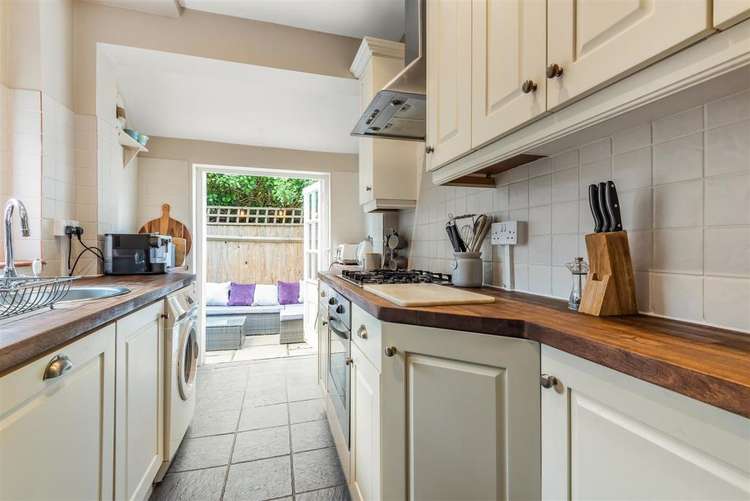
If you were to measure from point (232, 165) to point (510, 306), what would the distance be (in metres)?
2.94

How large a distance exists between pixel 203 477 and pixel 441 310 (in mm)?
1504

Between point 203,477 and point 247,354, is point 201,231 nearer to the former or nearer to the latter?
point 247,354

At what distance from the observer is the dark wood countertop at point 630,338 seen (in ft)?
1.49

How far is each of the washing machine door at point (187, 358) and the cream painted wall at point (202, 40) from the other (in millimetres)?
1373

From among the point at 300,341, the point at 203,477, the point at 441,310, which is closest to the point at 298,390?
the point at 203,477

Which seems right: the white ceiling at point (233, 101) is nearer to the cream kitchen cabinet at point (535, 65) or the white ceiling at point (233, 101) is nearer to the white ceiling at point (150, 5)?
the white ceiling at point (150, 5)

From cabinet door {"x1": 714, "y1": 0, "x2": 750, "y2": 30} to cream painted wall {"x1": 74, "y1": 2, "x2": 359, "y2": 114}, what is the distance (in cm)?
207

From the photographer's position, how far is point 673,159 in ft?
2.68

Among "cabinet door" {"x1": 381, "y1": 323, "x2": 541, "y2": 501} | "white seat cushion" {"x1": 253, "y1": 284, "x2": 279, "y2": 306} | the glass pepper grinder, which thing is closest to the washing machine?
"cabinet door" {"x1": 381, "y1": 323, "x2": 541, "y2": 501}

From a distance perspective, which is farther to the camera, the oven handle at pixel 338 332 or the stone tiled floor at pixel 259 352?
the stone tiled floor at pixel 259 352

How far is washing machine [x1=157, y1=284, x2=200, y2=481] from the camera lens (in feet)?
5.04

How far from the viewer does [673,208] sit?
0.82 metres

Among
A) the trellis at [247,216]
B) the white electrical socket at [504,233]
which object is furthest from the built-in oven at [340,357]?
the trellis at [247,216]

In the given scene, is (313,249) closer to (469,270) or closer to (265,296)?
(265,296)
